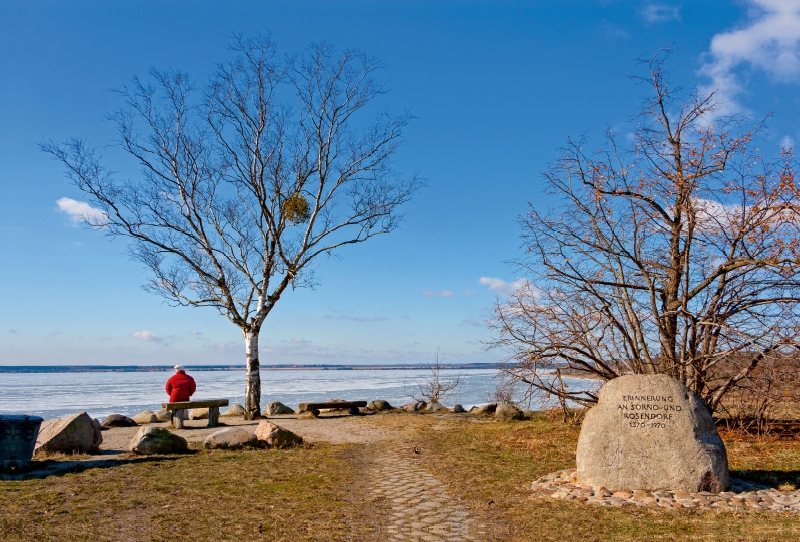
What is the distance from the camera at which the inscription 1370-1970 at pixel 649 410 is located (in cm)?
776

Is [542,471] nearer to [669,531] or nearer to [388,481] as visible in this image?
[388,481]

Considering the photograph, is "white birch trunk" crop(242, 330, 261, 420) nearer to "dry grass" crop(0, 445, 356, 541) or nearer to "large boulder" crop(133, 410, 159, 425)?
"large boulder" crop(133, 410, 159, 425)

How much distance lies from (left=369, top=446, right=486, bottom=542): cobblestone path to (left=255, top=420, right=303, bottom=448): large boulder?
8.08 ft

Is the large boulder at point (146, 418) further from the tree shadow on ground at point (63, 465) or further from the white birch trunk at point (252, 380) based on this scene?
the tree shadow on ground at point (63, 465)

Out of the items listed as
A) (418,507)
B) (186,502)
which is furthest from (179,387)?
(418,507)

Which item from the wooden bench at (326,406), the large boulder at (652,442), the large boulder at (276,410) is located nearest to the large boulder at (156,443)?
the large boulder at (652,442)

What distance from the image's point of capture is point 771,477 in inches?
338

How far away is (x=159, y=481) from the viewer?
8594 millimetres

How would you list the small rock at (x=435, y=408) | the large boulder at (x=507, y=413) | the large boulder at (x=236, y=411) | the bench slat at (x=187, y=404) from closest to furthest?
the bench slat at (x=187, y=404)
the large boulder at (x=507, y=413)
the large boulder at (x=236, y=411)
the small rock at (x=435, y=408)

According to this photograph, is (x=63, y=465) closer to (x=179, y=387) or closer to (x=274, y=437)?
(x=274, y=437)

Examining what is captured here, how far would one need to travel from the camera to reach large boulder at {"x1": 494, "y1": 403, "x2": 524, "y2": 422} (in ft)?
58.1

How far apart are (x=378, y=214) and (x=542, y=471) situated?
40.0ft

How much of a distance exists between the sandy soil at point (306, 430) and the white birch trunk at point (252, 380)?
1.52ft

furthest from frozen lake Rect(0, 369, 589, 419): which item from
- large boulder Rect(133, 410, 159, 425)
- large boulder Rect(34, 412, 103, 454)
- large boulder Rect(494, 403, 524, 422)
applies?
large boulder Rect(34, 412, 103, 454)
